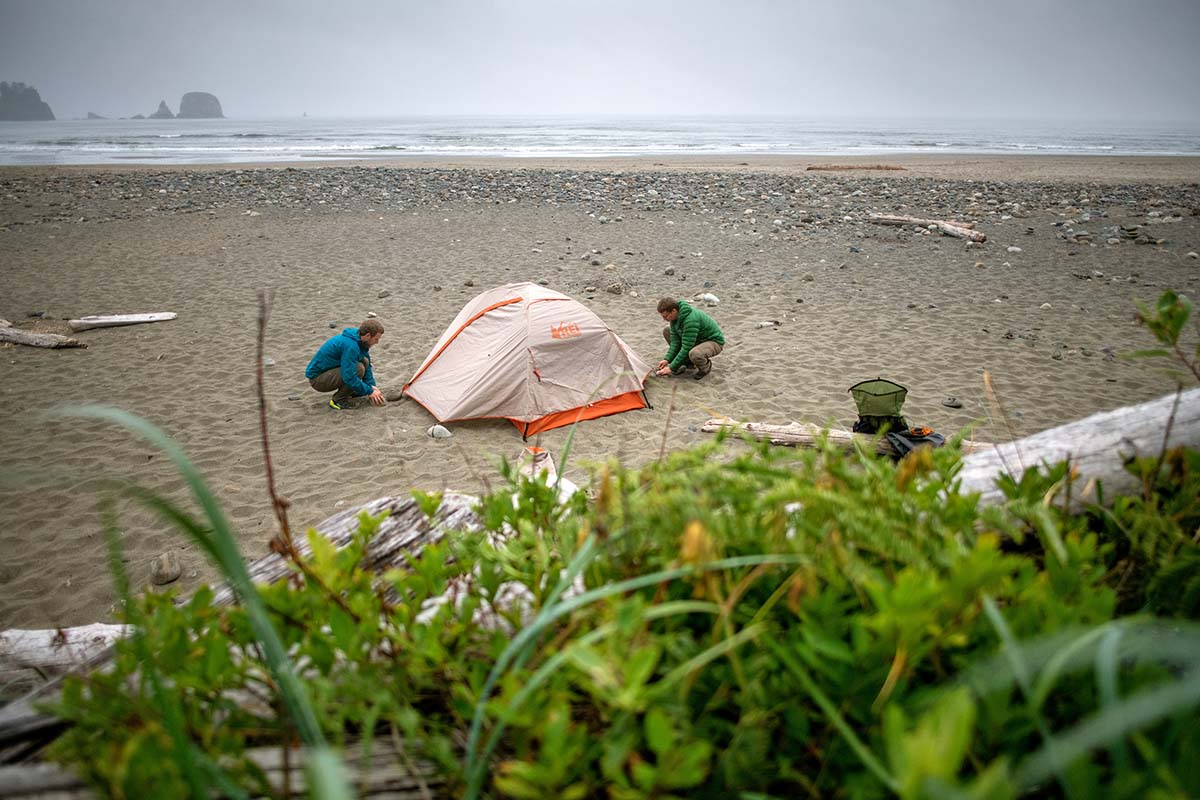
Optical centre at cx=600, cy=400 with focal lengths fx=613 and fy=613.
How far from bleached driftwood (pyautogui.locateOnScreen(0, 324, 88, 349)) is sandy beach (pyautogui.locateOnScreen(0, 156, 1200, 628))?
0.17 meters

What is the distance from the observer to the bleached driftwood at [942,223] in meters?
13.4

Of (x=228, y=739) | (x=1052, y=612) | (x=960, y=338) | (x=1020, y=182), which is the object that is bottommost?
(x=960, y=338)

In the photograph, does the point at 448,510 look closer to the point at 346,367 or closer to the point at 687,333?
the point at 346,367

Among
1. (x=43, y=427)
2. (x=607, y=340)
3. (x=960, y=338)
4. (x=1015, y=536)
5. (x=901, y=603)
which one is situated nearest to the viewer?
(x=901, y=603)

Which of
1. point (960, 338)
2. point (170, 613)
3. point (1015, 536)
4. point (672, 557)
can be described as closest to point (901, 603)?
point (672, 557)

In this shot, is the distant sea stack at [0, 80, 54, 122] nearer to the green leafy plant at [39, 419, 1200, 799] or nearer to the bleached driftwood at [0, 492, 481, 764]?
the bleached driftwood at [0, 492, 481, 764]

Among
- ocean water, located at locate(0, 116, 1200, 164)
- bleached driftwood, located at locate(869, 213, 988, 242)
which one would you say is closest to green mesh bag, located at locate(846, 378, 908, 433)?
bleached driftwood, located at locate(869, 213, 988, 242)

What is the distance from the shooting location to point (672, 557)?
1.06 m

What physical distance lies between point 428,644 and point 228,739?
1.03 ft

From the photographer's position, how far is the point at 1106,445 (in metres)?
1.89

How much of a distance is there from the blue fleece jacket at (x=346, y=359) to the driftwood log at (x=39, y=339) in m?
4.13

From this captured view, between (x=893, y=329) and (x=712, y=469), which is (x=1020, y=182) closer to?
(x=893, y=329)

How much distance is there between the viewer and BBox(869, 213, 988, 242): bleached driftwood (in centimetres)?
1343

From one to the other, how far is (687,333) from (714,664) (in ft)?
20.8
